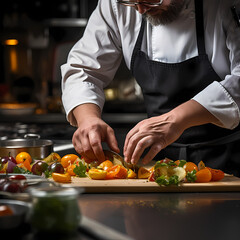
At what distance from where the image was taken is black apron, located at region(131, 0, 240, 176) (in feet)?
5.86

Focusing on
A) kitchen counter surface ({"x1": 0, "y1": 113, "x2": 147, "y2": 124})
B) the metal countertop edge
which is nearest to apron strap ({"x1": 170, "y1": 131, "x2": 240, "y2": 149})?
the metal countertop edge

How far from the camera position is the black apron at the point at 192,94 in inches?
70.3

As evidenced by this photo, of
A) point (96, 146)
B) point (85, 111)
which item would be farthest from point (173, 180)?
point (85, 111)

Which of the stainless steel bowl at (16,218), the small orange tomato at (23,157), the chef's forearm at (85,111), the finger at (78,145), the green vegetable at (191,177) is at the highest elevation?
the chef's forearm at (85,111)

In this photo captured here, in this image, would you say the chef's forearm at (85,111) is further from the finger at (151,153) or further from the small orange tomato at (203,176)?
the small orange tomato at (203,176)

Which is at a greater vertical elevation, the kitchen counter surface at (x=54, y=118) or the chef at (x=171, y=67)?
the chef at (x=171, y=67)

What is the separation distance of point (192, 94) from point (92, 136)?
51 centimetres

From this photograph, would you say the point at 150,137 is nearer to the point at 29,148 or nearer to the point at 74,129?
the point at 29,148

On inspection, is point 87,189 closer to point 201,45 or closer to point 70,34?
point 201,45

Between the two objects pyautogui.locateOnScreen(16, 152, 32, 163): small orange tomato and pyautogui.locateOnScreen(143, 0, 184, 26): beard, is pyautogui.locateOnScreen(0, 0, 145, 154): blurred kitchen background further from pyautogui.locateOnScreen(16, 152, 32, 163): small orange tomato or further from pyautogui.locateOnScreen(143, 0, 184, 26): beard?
pyautogui.locateOnScreen(16, 152, 32, 163): small orange tomato

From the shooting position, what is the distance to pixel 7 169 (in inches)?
53.6

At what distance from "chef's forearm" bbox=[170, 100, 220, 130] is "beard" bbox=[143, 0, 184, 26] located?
1.34 ft

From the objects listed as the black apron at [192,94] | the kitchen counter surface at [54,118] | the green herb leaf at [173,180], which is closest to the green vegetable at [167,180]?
the green herb leaf at [173,180]

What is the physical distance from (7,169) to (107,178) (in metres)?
0.30
